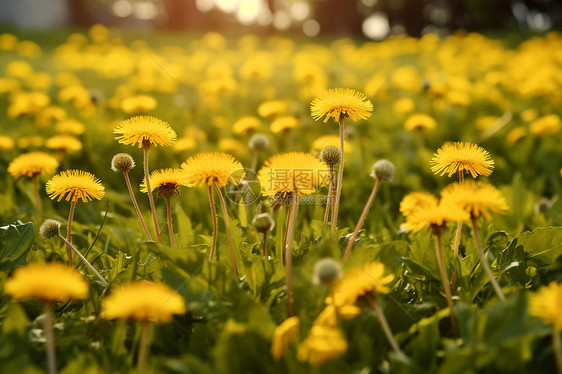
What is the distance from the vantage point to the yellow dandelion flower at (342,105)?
5.24 feet

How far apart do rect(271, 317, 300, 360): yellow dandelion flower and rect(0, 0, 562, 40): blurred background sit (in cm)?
2108

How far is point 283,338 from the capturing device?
3.94 feet

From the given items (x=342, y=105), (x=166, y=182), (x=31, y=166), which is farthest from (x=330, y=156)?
(x=31, y=166)

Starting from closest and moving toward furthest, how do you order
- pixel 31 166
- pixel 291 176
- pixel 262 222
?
pixel 291 176
pixel 262 222
pixel 31 166

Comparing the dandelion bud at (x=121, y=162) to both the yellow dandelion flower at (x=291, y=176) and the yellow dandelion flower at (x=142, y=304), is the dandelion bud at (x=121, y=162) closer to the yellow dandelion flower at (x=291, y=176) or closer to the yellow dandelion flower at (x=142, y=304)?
the yellow dandelion flower at (x=291, y=176)

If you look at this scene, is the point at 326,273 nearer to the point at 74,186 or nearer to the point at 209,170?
the point at 209,170

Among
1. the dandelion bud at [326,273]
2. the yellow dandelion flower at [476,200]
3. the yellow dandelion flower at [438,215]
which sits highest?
the yellow dandelion flower at [476,200]

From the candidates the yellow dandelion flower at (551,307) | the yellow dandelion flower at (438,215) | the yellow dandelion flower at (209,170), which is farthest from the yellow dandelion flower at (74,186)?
the yellow dandelion flower at (551,307)

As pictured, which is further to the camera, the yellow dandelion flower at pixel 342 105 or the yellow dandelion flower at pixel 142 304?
the yellow dandelion flower at pixel 342 105

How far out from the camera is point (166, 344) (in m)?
1.38

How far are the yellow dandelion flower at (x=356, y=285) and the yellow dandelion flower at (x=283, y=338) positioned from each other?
5.3 inches

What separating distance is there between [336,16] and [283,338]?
1091 inches

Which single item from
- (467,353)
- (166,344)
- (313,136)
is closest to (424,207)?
(467,353)

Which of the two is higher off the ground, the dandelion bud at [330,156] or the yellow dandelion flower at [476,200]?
the dandelion bud at [330,156]
